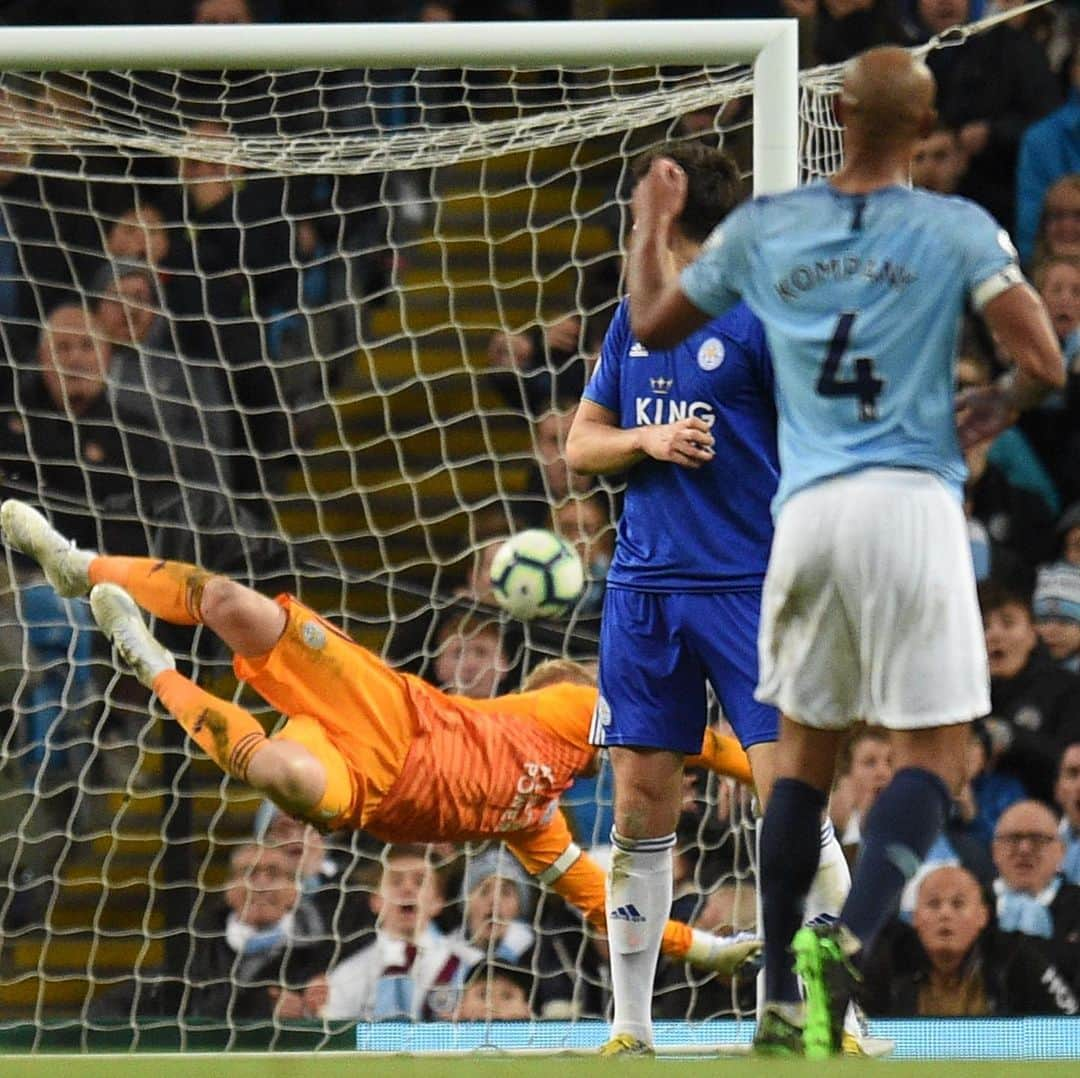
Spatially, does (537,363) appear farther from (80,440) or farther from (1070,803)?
(1070,803)

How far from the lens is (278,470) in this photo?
7617mm

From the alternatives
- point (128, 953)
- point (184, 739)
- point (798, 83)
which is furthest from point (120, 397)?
point (798, 83)

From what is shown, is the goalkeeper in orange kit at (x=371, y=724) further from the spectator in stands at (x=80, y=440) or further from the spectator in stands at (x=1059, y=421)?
the spectator in stands at (x=1059, y=421)

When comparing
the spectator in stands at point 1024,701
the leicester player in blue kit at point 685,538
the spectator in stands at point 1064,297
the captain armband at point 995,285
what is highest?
the captain armband at point 995,285

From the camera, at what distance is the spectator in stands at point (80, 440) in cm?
692

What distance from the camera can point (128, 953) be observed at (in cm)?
702

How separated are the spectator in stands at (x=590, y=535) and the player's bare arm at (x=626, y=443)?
1806mm

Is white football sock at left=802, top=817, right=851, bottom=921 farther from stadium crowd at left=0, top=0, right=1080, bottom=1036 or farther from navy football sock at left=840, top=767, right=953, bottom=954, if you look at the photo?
stadium crowd at left=0, top=0, right=1080, bottom=1036

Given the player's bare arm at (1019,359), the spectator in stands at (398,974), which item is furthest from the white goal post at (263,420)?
the player's bare arm at (1019,359)

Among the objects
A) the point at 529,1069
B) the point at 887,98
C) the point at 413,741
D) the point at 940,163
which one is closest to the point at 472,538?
the point at 413,741

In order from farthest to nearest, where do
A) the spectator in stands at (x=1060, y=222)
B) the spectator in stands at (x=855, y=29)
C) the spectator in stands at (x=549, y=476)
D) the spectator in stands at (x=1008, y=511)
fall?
the spectator in stands at (x=855, y=29), the spectator in stands at (x=1060, y=222), the spectator in stands at (x=1008, y=511), the spectator in stands at (x=549, y=476)

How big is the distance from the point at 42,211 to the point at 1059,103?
3483 mm

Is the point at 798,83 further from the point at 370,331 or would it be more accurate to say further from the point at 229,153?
the point at 370,331

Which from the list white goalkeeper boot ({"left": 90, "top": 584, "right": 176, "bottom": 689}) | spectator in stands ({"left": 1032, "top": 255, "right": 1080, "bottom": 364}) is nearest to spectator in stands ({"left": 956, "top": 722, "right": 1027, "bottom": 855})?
spectator in stands ({"left": 1032, "top": 255, "right": 1080, "bottom": 364})
